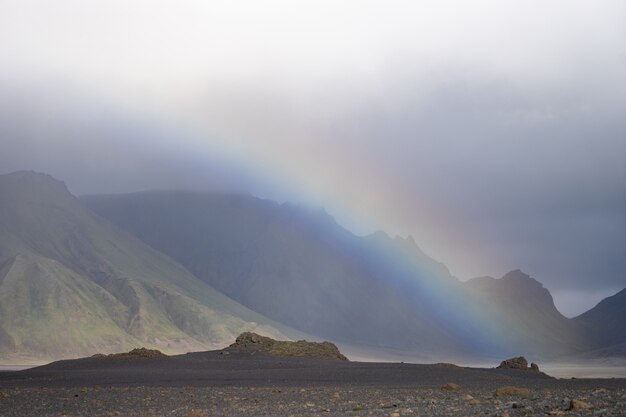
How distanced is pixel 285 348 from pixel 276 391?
150 ft

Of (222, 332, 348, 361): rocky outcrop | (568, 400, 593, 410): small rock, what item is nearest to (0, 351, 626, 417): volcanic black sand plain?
(568, 400, 593, 410): small rock

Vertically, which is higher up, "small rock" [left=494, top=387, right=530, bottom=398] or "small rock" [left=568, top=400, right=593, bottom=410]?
"small rock" [left=494, top=387, right=530, bottom=398]

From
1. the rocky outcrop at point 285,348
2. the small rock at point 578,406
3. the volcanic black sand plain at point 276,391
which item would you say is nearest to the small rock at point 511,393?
the volcanic black sand plain at point 276,391

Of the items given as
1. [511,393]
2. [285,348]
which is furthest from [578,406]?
[285,348]

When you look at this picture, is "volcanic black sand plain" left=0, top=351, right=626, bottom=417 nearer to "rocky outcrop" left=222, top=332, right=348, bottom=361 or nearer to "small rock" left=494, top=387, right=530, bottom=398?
"small rock" left=494, top=387, right=530, bottom=398

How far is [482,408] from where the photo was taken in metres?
30.2

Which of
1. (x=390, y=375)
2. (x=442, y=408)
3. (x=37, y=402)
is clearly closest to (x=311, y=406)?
(x=442, y=408)

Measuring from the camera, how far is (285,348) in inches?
3757

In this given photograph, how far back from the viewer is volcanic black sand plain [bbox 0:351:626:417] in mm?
32656

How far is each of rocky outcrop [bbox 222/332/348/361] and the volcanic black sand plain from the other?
310cm

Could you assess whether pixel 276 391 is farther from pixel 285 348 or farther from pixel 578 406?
pixel 285 348

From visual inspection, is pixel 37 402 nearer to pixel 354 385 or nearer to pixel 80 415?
pixel 80 415

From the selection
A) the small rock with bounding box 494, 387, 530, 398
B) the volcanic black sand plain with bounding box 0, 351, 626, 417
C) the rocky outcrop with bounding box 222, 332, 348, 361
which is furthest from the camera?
the rocky outcrop with bounding box 222, 332, 348, 361

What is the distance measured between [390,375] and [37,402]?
104 ft
